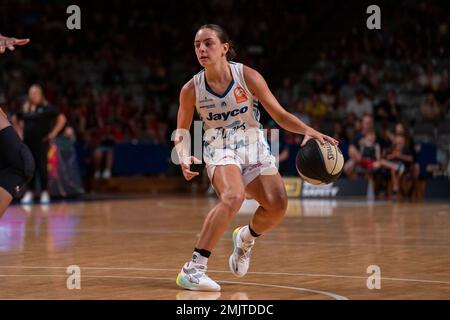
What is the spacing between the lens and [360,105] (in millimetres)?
19234

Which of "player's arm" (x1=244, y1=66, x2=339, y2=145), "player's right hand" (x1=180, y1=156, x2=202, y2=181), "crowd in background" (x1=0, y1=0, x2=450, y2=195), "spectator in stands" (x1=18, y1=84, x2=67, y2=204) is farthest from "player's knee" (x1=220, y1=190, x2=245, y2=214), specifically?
"crowd in background" (x1=0, y1=0, x2=450, y2=195)

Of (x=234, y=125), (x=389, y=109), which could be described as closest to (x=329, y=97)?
(x=389, y=109)

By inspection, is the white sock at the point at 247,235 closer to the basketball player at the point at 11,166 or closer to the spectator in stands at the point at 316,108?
the basketball player at the point at 11,166

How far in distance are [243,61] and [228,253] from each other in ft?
45.1

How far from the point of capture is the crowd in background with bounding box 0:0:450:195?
1931 cm

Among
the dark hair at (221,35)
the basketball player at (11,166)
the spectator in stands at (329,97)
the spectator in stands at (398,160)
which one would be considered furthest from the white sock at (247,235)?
the spectator in stands at (329,97)

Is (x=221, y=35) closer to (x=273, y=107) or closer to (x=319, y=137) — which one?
(x=273, y=107)

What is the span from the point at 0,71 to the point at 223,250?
14.8 metres

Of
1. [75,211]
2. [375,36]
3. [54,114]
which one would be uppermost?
[375,36]

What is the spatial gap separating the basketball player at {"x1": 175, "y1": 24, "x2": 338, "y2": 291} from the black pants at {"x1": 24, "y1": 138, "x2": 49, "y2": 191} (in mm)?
8548

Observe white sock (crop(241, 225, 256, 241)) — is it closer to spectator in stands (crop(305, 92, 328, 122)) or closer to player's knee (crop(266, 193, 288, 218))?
player's knee (crop(266, 193, 288, 218))

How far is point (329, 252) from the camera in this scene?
27.0 feet

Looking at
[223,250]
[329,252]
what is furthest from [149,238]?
[329,252]
